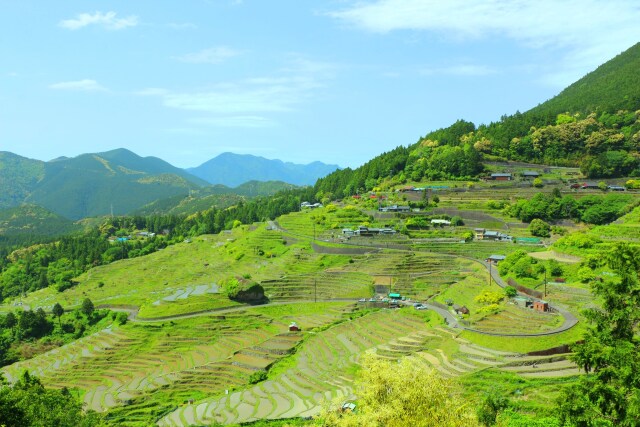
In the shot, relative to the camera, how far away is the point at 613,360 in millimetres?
15000

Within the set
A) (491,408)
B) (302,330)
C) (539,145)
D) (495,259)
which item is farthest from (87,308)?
(539,145)

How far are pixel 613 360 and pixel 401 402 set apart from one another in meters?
6.85

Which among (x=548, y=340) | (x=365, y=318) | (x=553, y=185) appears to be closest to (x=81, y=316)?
(x=365, y=318)

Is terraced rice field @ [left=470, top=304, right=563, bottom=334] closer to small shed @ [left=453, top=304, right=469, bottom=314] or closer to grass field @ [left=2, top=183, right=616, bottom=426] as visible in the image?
grass field @ [left=2, top=183, right=616, bottom=426]

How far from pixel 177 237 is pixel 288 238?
1853 inches

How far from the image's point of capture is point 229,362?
48.5 metres

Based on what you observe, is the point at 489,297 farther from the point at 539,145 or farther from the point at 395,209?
the point at 539,145

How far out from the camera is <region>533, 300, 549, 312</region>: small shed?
43.4 meters

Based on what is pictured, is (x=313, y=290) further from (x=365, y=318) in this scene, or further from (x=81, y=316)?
(x=81, y=316)

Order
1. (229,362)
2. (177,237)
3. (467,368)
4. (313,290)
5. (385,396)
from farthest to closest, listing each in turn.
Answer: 1. (177,237)
2. (313,290)
3. (229,362)
4. (467,368)
5. (385,396)

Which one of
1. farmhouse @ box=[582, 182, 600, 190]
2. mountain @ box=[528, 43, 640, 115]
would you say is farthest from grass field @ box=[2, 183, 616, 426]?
mountain @ box=[528, 43, 640, 115]

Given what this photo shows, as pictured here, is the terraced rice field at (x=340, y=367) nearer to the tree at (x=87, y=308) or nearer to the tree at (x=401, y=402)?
the tree at (x=401, y=402)

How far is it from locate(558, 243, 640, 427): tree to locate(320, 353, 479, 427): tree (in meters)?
3.45

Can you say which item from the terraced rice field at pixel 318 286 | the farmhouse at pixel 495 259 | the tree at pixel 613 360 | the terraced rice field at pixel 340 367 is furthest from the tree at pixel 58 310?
the tree at pixel 613 360
